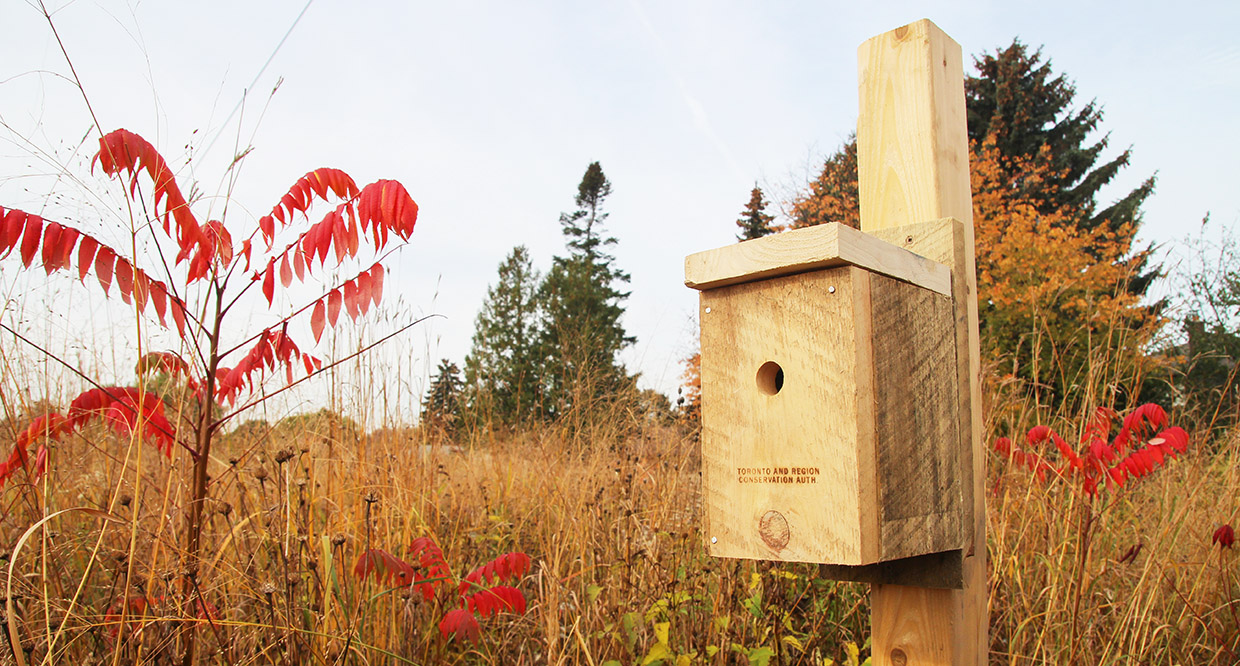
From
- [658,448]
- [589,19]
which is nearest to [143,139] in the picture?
[589,19]

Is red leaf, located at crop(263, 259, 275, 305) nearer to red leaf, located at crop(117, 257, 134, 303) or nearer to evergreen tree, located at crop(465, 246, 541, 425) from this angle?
red leaf, located at crop(117, 257, 134, 303)

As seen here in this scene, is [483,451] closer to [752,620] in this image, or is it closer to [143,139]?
[752,620]

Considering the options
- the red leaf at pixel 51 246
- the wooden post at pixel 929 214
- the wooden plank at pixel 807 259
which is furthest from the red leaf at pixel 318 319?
the wooden post at pixel 929 214

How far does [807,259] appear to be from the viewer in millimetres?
1395

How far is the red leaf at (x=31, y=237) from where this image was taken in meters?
1.89

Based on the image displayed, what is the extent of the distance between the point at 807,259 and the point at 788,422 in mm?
Result: 302

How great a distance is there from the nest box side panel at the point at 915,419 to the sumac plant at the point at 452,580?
1.13 m

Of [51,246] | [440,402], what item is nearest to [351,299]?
[51,246]

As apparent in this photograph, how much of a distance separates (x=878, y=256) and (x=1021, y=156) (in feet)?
64.8

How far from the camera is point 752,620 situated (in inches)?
99.3

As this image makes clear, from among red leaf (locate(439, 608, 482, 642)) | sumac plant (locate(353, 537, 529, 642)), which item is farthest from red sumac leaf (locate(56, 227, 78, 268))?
red leaf (locate(439, 608, 482, 642))

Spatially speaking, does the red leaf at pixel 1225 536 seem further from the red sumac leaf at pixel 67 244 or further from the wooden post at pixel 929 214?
the red sumac leaf at pixel 67 244

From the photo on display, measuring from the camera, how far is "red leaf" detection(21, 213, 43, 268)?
74.4 inches

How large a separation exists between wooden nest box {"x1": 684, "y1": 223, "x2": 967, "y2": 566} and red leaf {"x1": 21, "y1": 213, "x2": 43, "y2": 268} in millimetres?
1594
